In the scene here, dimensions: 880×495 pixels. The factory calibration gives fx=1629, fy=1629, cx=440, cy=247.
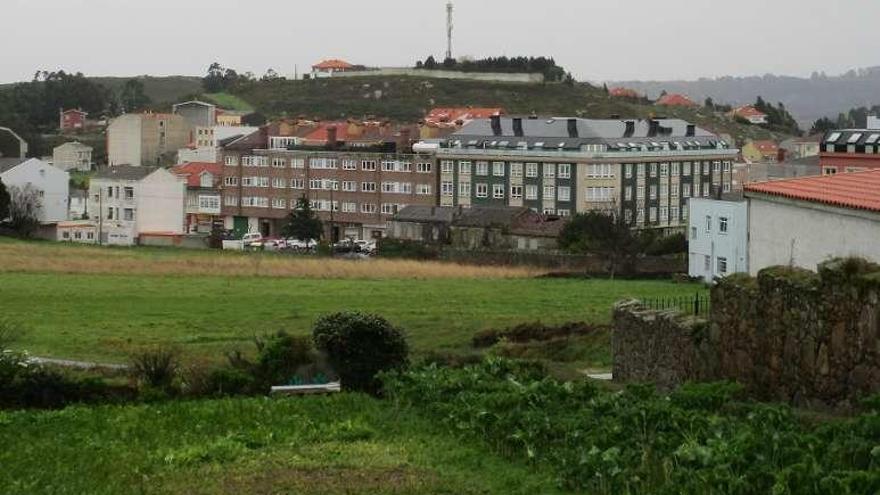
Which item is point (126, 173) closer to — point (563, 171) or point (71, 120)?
point (563, 171)

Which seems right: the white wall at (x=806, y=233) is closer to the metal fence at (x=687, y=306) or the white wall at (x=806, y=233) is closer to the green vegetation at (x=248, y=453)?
the metal fence at (x=687, y=306)

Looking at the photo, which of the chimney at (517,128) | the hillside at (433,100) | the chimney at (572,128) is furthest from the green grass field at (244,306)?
the hillside at (433,100)

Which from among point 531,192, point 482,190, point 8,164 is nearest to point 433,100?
point 482,190

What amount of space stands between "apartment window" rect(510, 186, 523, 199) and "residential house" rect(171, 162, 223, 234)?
69.4 ft

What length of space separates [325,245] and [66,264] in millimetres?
26564

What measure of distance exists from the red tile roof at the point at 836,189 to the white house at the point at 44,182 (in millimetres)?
78854

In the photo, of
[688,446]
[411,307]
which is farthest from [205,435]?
[411,307]

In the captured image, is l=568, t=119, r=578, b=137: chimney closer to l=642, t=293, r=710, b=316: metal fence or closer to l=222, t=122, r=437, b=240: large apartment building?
l=222, t=122, r=437, b=240: large apartment building

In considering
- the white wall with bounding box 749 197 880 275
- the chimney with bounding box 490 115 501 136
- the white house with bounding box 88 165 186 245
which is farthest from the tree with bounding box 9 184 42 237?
the white wall with bounding box 749 197 880 275

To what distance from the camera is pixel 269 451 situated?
18547 millimetres

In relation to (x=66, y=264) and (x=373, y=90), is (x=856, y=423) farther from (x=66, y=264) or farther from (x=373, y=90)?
(x=373, y=90)

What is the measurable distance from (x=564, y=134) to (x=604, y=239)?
19754 mm

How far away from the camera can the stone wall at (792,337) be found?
17266 millimetres

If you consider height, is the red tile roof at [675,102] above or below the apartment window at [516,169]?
above
